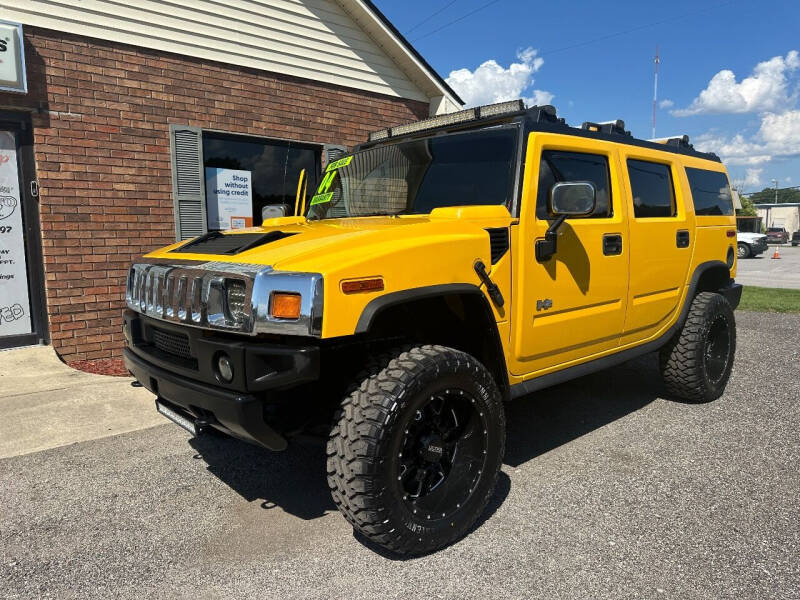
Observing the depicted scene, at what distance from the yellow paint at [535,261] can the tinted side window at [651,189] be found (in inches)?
2.6

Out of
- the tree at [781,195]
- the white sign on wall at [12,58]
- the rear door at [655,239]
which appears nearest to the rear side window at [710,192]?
the rear door at [655,239]

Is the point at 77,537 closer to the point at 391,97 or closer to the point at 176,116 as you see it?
the point at 176,116

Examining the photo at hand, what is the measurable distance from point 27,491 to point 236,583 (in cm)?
166

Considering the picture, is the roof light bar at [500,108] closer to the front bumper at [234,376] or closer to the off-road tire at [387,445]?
the off-road tire at [387,445]

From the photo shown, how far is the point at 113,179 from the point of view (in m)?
5.73

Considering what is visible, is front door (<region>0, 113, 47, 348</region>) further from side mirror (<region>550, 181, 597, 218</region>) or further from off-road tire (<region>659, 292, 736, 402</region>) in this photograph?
off-road tire (<region>659, 292, 736, 402</region>)

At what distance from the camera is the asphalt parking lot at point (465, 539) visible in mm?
2314

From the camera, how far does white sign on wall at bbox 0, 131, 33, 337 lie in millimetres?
5281

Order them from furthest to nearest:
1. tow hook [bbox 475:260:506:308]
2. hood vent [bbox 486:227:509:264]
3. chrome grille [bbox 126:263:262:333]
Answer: hood vent [bbox 486:227:509:264] < tow hook [bbox 475:260:506:308] < chrome grille [bbox 126:263:262:333]

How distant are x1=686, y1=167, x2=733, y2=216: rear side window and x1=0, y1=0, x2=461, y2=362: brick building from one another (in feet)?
13.2

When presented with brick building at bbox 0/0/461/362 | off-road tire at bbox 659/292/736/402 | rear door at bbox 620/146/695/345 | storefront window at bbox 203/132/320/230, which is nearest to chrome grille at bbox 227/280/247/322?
rear door at bbox 620/146/695/345

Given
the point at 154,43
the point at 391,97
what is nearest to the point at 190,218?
the point at 154,43

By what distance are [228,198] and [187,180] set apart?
59 centimetres

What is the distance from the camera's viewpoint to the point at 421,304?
109 inches
